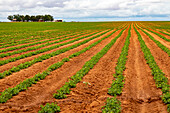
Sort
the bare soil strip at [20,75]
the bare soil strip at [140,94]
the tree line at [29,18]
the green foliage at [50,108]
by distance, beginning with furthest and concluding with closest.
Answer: the tree line at [29,18] → the bare soil strip at [20,75] → the bare soil strip at [140,94] → the green foliage at [50,108]

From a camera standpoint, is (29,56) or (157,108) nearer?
(157,108)

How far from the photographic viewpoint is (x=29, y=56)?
579 inches

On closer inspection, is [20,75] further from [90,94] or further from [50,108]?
[90,94]

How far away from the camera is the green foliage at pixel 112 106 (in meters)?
6.06

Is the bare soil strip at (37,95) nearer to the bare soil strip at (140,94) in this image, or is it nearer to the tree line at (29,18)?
the bare soil strip at (140,94)

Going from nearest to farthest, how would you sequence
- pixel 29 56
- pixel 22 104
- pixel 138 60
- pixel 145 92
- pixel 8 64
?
1. pixel 22 104
2. pixel 145 92
3. pixel 8 64
4. pixel 138 60
5. pixel 29 56

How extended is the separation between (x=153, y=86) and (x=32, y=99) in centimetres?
621

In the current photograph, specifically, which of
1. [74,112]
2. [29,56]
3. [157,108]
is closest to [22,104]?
[74,112]

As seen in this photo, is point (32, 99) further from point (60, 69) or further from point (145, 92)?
point (145, 92)

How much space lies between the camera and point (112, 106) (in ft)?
20.7

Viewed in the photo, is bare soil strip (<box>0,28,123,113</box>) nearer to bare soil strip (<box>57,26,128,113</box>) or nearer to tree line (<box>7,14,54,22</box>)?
bare soil strip (<box>57,26,128,113</box>)

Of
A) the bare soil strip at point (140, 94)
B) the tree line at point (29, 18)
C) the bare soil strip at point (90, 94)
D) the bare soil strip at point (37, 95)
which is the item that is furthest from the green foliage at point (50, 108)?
the tree line at point (29, 18)

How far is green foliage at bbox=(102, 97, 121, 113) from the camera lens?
6.06 metres

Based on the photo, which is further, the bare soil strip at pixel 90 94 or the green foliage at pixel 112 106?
the bare soil strip at pixel 90 94
